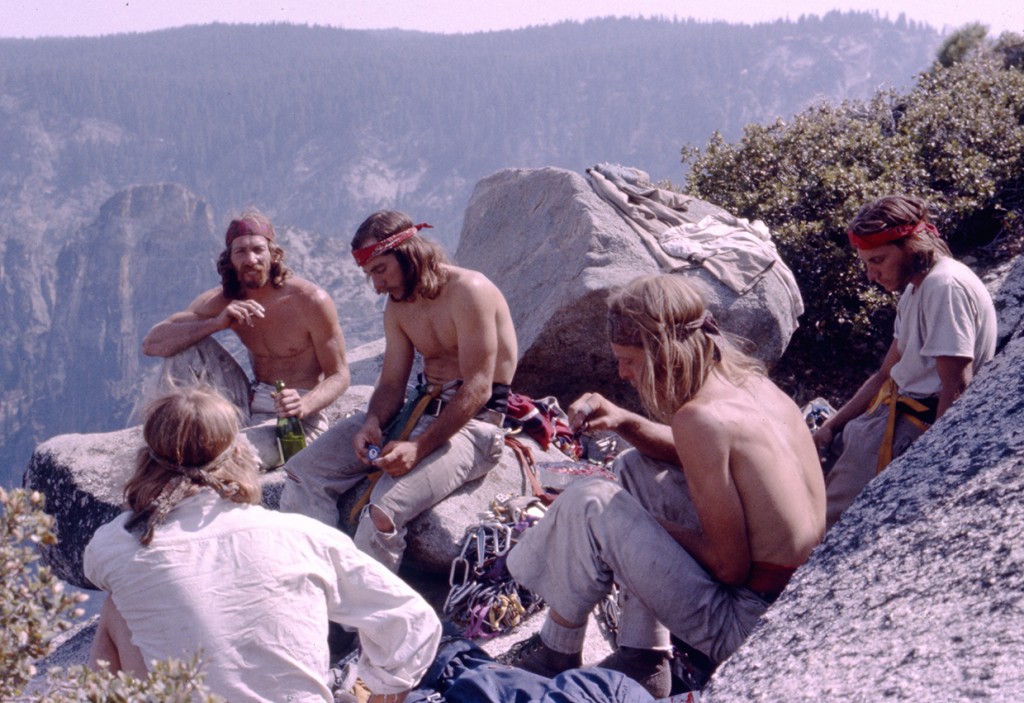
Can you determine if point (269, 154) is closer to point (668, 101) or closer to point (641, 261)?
point (668, 101)

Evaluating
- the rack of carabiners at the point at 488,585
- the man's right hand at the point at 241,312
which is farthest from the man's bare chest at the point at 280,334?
the rack of carabiners at the point at 488,585

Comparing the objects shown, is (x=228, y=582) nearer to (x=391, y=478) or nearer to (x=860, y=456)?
(x=391, y=478)

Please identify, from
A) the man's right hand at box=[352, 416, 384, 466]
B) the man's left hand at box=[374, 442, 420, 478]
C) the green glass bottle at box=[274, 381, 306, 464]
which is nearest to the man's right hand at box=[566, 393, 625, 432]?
the man's left hand at box=[374, 442, 420, 478]

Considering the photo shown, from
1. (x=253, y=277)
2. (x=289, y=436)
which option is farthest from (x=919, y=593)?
(x=253, y=277)

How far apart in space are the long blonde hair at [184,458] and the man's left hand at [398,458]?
1.76 m

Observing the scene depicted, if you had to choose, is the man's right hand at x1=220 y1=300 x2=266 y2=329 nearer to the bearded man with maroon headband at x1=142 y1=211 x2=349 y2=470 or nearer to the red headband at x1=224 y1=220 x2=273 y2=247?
the bearded man with maroon headband at x1=142 y1=211 x2=349 y2=470

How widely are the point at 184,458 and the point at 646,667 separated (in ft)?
5.84

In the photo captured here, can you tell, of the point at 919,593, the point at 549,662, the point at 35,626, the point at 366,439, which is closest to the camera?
the point at 35,626

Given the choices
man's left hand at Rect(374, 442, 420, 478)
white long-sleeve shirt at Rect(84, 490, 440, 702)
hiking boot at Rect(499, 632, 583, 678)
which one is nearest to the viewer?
white long-sleeve shirt at Rect(84, 490, 440, 702)

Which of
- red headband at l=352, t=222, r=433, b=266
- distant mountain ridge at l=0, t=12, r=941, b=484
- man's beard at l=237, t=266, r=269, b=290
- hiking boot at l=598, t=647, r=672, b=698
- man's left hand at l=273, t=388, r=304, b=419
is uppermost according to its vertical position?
red headband at l=352, t=222, r=433, b=266

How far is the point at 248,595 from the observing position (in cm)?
274

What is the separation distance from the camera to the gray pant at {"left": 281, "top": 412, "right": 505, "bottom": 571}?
473 centimetres

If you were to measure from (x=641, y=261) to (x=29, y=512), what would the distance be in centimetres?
576

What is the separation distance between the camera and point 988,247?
8562 millimetres
